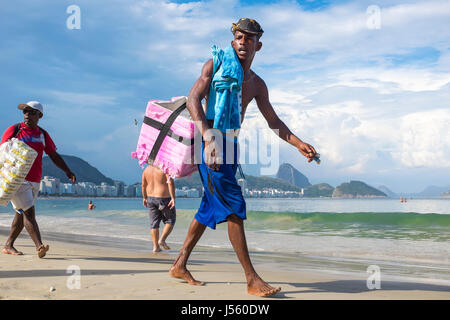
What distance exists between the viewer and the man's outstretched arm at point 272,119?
4.06 meters

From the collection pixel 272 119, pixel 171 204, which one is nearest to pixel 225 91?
pixel 272 119

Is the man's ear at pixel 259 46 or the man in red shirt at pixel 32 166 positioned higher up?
the man's ear at pixel 259 46

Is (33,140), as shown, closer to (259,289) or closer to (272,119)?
(272,119)

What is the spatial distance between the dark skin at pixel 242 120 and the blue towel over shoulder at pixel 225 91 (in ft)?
0.23

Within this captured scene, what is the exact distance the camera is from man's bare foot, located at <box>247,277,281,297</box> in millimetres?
3496

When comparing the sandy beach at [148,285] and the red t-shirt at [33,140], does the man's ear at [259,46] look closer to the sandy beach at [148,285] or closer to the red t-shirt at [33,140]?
the sandy beach at [148,285]

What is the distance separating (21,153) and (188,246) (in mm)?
2901

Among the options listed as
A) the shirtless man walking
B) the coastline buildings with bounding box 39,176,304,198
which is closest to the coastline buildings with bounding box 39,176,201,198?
the coastline buildings with bounding box 39,176,304,198

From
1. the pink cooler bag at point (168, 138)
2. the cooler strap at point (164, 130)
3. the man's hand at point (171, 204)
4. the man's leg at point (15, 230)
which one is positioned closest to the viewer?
the pink cooler bag at point (168, 138)

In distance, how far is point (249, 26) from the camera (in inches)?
148

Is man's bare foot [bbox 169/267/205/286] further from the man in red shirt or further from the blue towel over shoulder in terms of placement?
the man in red shirt

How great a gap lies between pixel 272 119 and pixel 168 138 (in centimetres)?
106

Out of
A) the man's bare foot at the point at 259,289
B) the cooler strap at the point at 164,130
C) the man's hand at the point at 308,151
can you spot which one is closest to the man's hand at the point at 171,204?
the cooler strap at the point at 164,130

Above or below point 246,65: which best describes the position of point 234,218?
below
